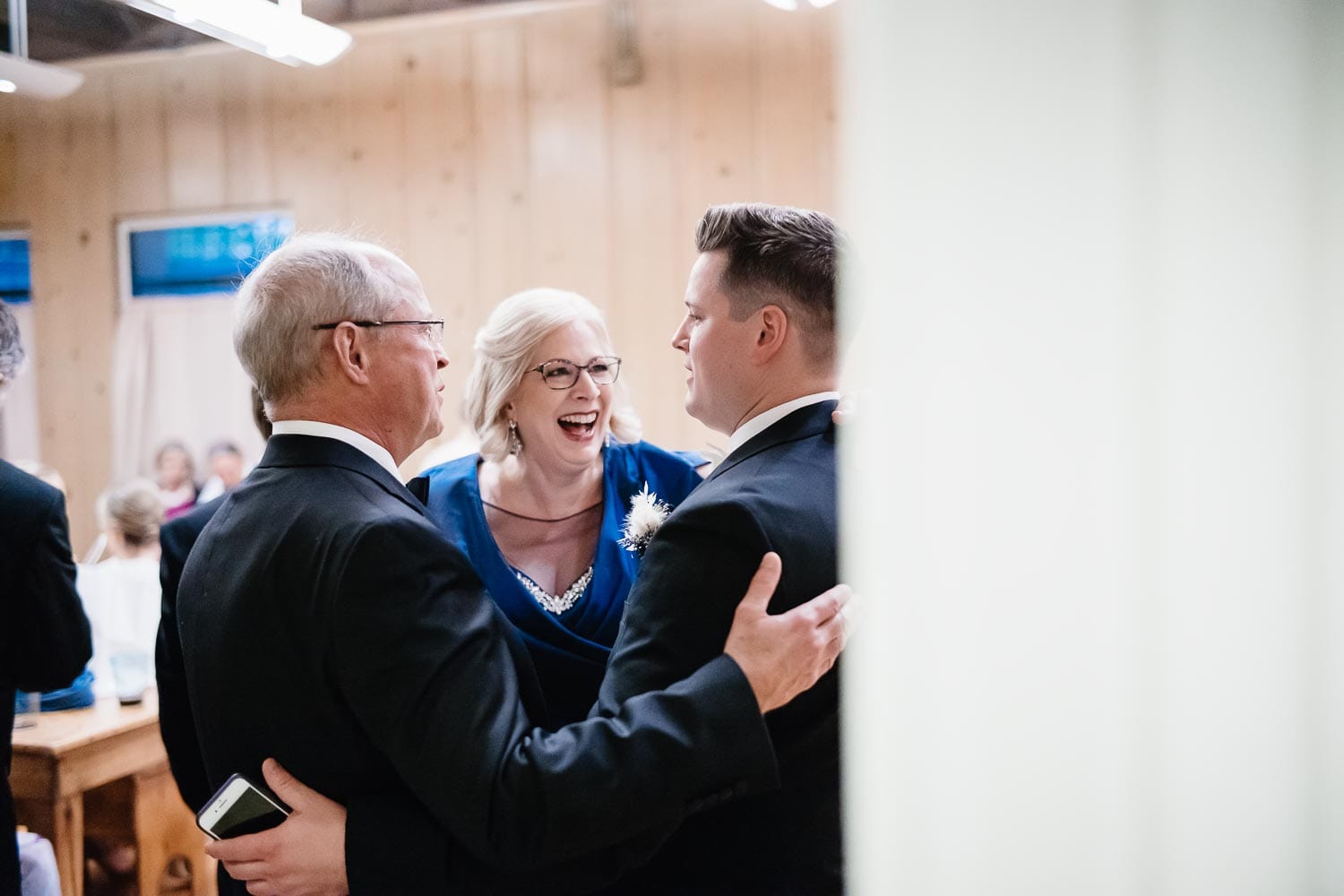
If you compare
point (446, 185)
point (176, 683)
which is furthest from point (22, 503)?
point (446, 185)

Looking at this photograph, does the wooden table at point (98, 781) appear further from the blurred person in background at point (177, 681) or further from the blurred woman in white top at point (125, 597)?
the blurred person in background at point (177, 681)

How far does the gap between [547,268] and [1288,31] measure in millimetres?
5511

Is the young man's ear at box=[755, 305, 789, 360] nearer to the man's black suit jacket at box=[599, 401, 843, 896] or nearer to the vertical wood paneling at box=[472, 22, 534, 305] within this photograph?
the man's black suit jacket at box=[599, 401, 843, 896]

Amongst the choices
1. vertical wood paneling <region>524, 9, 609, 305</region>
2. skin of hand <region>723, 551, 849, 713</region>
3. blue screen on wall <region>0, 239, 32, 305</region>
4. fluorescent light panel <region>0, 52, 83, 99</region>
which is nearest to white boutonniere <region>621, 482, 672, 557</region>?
skin of hand <region>723, 551, 849, 713</region>

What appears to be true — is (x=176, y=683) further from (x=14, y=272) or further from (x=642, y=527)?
(x=14, y=272)

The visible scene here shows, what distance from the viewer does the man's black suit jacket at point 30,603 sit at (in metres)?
2.20

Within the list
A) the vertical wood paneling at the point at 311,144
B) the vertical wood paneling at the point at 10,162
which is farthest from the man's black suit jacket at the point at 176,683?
the vertical wood paneling at the point at 10,162

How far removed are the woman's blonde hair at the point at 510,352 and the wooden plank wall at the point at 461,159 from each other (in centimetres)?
281

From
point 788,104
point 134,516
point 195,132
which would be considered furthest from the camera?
point 195,132

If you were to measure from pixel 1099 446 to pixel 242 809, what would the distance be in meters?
1.09

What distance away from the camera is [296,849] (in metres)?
1.23

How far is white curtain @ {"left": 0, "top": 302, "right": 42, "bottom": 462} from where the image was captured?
6.94 meters

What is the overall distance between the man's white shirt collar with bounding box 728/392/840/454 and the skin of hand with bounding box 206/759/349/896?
646 mm

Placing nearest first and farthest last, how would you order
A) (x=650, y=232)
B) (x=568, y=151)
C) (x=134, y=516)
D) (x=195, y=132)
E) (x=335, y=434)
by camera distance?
1. (x=335, y=434)
2. (x=134, y=516)
3. (x=650, y=232)
4. (x=568, y=151)
5. (x=195, y=132)
